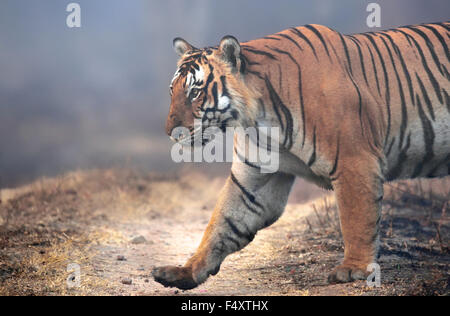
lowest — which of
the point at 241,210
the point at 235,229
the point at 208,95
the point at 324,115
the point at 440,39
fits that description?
the point at 235,229

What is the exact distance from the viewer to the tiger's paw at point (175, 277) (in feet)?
13.2

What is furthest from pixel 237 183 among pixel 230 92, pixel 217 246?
pixel 230 92

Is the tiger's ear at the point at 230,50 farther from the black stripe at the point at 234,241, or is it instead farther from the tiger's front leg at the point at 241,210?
the black stripe at the point at 234,241

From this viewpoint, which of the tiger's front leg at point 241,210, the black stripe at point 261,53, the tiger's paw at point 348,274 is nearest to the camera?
the tiger's paw at point 348,274

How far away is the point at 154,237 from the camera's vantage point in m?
7.16

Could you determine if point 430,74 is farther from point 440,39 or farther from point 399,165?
point 399,165

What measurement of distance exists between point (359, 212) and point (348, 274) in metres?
0.48

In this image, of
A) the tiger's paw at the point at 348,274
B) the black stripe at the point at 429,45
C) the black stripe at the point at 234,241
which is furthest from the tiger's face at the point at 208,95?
the black stripe at the point at 429,45

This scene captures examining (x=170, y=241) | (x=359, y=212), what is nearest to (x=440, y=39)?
(x=359, y=212)

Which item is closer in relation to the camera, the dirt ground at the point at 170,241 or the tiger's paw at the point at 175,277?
the tiger's paw at the point at 175,277

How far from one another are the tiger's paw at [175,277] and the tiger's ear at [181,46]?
1841mm

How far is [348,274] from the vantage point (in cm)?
371

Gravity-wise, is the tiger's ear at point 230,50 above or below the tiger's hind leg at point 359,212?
above

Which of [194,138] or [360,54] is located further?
[360,54]
